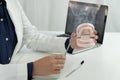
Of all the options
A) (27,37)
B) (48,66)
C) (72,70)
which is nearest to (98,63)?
(72,70)

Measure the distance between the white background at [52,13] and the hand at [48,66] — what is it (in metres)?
1.30

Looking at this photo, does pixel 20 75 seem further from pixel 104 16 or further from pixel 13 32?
pixel 104 16

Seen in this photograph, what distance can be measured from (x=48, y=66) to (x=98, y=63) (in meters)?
0.34

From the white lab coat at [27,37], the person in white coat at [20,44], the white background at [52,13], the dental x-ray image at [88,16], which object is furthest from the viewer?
the white background at [52,13]

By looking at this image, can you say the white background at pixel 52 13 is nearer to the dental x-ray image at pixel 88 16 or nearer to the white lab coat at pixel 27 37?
the dental x-ray image at pixel 88 16

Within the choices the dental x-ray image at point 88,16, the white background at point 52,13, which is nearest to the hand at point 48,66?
the dental x-ray image at point 88,16

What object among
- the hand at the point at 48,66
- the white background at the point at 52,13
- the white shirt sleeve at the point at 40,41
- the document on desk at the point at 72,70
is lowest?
the document on desk at the point at 72,70

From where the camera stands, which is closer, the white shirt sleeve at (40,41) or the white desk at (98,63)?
the white desk at (98,63)

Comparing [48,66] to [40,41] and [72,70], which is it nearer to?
[72,70]

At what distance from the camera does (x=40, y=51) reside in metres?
1.39

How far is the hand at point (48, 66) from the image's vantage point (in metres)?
0.99

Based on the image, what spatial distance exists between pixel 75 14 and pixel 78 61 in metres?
0.41

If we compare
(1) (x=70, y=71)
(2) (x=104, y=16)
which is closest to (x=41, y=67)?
(1) (x=70, y=71)

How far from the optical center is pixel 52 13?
7.54ft
